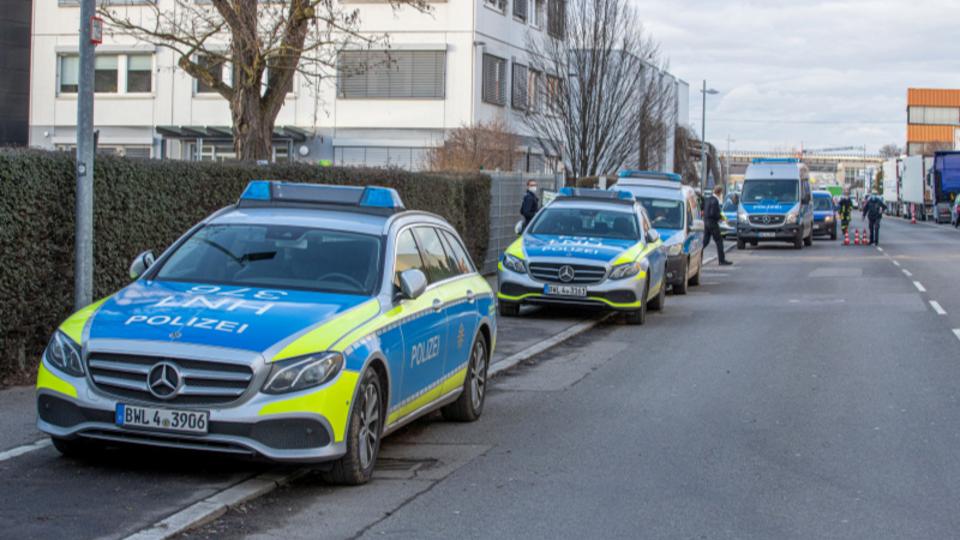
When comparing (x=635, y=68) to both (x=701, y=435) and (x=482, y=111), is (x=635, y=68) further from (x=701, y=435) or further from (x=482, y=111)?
(x=701, y=435)

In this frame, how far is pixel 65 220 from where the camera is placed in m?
11.0

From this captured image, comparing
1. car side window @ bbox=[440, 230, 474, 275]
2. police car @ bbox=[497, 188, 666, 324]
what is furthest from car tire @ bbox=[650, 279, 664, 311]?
car side window @ bbox=[440, 230, 474, 275]

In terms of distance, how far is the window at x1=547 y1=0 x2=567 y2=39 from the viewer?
4047 cm

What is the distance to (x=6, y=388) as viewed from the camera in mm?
10320

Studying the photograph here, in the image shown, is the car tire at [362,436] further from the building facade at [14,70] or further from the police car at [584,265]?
the building facade at [14,70]

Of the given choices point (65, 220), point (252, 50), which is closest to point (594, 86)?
point (252, 50)

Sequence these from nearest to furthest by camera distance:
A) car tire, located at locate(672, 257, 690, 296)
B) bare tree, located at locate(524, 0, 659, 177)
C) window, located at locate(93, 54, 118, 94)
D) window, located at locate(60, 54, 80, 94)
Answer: car tire, located at locate(672, 257, 690, 296)
bare tree, located at locate(524, 0, 659, 177)
window, located at locate(60, 54, 80, 94)
window, located at locate(93, 54, 118, 94)

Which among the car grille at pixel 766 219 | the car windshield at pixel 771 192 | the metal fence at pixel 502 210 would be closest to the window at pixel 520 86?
the car windshield at pixel 771 192

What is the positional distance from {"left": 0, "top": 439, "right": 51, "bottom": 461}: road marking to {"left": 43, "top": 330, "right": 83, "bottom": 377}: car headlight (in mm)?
789

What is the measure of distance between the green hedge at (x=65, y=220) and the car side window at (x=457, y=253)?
334 centimetres

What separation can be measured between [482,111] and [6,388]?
121 ft

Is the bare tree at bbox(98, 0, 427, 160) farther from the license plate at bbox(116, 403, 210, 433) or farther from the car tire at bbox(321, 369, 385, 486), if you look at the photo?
the license plate at bbox(116, 403, 210, 433)

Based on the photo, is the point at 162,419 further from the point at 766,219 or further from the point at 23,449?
the point at 766,219

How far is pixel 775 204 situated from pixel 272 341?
37.2m
